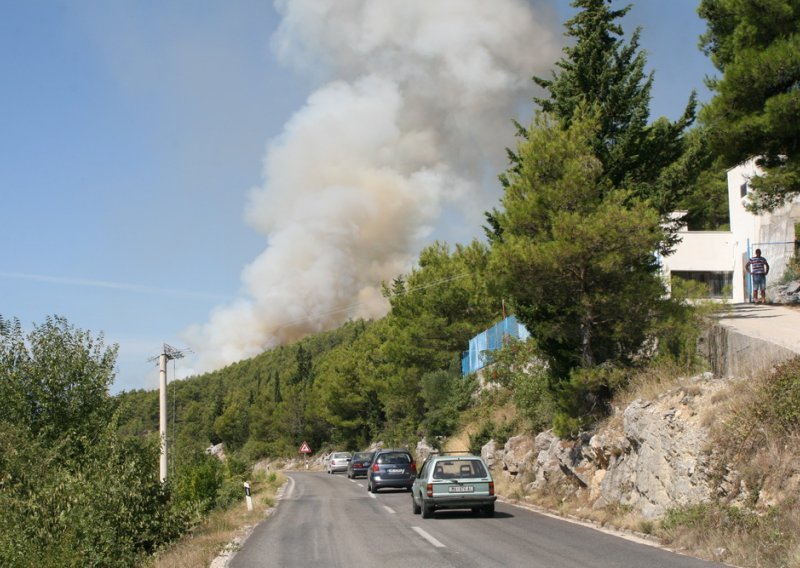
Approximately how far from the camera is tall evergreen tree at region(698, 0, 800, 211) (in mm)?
15195

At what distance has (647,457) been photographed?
52.3 ft

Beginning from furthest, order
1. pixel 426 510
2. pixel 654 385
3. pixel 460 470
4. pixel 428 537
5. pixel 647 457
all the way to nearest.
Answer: pixel 460 470 → pixel 426 510 → pixel 654 385 → pixel 647 457 → pixel 428 537

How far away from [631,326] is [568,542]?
27.5 ft

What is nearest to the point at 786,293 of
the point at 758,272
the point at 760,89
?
the point at 758,272

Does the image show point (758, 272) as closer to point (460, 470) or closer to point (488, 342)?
point (460, 470)

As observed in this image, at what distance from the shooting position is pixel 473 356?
45500mm

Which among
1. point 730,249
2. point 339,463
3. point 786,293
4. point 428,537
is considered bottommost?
point 339,463

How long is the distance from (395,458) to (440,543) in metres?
17.8

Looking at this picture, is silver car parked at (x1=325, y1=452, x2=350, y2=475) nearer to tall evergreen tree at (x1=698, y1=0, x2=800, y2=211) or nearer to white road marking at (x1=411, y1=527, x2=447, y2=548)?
white road marking at (x1=411, y1=527, x2=447, y2=548)

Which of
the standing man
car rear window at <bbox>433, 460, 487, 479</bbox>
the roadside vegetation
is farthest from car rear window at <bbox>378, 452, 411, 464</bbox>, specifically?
the standing man

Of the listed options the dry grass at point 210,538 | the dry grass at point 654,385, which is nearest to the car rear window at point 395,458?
the dry grass at point 210,538

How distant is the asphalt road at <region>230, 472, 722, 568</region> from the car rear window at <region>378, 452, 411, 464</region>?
936 cm

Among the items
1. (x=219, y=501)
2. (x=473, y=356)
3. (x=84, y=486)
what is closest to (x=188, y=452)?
(x=219, y=501)

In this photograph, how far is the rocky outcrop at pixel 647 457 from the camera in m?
14.1
